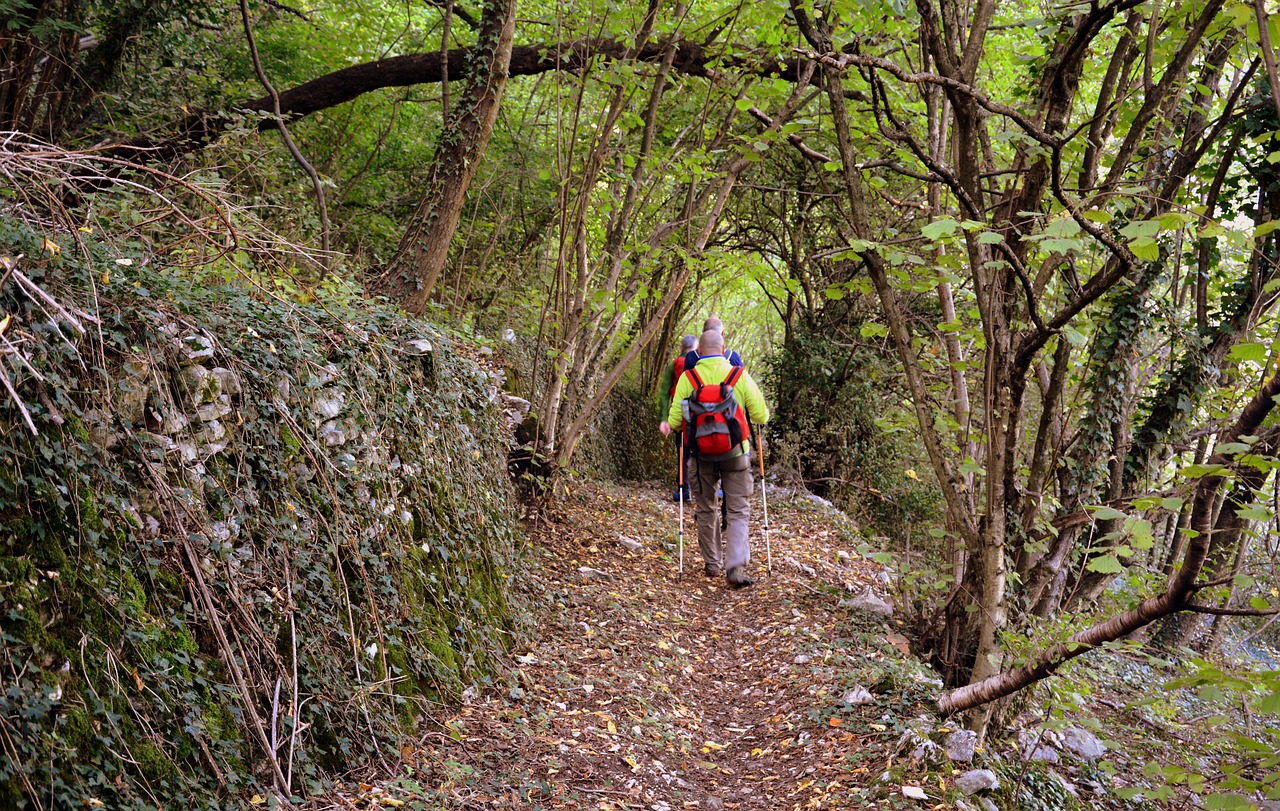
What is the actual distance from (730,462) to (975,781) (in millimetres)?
3839

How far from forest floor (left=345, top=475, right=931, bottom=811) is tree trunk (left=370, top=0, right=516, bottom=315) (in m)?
2.58

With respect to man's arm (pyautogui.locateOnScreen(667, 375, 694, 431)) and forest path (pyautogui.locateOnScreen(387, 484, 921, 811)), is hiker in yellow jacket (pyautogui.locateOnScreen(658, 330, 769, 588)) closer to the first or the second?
man's arm (pyautogui.locateOnScreen(667, 375, 694, 431))

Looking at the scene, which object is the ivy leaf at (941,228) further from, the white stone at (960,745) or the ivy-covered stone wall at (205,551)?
the white stone at (960,745)

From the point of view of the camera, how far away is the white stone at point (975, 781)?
14.3 feet

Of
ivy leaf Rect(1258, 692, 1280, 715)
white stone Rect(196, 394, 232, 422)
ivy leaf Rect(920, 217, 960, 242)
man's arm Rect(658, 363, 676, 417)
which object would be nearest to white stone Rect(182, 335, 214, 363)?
white stone Rect(196, 394, 232, 422)

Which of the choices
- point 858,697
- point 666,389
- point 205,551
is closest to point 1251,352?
point 858,697

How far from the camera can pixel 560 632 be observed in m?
6.19

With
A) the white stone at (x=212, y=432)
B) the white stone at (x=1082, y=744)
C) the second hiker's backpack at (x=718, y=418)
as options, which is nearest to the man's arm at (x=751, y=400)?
the second hiker's backpack at (x=718, y=418)

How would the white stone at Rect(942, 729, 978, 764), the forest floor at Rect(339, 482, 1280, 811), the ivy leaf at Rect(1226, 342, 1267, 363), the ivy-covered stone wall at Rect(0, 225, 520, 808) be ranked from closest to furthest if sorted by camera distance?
the ivy-covered stone wall at Rect(0, 225, 520, 808)
the ivy leaf at Rect(1226, 342, 1267, 363)
the forest floor at Rect(339, 482, 1280, 811)
the white stone at Rect(942, 729, 978, 764)

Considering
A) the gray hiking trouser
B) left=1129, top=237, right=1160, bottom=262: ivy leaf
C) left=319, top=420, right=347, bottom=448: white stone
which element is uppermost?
left=1129, top=237, right=1160, bottom=262: ivy leaf

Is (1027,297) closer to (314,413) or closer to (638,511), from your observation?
(314,413)

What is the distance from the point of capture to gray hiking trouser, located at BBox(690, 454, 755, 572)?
25.7 feet

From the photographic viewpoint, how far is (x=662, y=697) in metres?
5.52

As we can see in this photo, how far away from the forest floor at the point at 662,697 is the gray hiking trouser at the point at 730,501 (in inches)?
15.4
